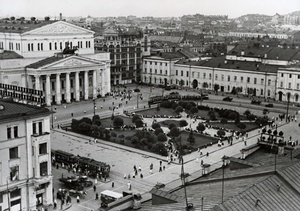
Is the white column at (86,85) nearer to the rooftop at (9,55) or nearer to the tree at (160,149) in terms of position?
the rooftop at (9,55)

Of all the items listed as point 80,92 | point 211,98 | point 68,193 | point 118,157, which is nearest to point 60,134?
point 118,157

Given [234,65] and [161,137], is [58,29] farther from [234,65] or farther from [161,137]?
[161,137]

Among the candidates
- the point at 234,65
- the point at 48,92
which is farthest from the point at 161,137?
the point at 234,65

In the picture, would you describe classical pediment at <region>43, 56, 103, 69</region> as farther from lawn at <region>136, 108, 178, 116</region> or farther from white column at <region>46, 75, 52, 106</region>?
lawn at <region>136, 108, 178, 116</region>

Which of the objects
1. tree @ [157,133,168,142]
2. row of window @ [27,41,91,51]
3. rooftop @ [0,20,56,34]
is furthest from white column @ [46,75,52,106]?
tree @ [157,133,168,142]

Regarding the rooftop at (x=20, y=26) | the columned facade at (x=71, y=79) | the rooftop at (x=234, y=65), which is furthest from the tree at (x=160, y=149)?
the rooftop at (x=234, y=65)

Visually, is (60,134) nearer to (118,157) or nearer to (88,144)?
(88,144)

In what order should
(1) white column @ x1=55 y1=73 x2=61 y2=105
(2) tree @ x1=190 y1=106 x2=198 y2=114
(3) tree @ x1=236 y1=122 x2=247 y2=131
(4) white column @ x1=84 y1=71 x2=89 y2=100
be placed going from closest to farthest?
1. (3) tree @ x1=236 y1=122 x2=247 y2=131
2. (2) tree @ x1=190 y1=106 x2=198 y2=114
3. (1) white column @ x1=55 y1=73 x2=61 y2=105
4. (4) white column @ x1=84 y1=71 x2=89 y2=100
